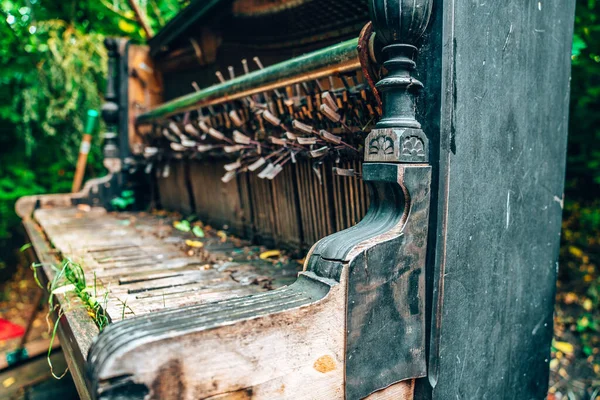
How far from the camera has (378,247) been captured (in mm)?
1217

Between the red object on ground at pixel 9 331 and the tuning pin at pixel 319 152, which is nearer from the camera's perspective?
the tuning pin at pixel 319 152

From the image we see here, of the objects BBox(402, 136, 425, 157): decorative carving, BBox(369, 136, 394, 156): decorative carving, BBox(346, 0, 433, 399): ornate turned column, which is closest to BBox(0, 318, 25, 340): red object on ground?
BBox(346, 0, 433, 399): ornate turned column

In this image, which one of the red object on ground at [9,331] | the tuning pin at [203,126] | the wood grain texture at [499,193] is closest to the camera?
the wood grain texture at [499,193]

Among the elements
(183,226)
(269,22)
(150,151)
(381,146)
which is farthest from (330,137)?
(150,151)

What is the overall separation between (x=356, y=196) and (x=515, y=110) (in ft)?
2.28

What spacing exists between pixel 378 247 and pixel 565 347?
314 centimetres

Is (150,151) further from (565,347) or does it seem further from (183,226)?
(565,347)

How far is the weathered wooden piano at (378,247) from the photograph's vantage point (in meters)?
1.06

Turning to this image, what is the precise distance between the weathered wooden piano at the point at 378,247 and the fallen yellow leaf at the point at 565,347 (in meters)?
1.78

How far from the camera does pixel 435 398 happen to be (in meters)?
1.39

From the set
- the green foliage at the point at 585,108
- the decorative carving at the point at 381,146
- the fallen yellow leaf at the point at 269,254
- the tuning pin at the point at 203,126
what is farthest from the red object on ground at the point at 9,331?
the green foliage at the point at 585,108

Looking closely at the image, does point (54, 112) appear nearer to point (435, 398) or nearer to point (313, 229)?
point (313, 229)

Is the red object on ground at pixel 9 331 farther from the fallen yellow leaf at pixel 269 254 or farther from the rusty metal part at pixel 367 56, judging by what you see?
the rusty metal part at pixel 367 56

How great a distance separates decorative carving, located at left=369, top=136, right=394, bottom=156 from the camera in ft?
4.17
